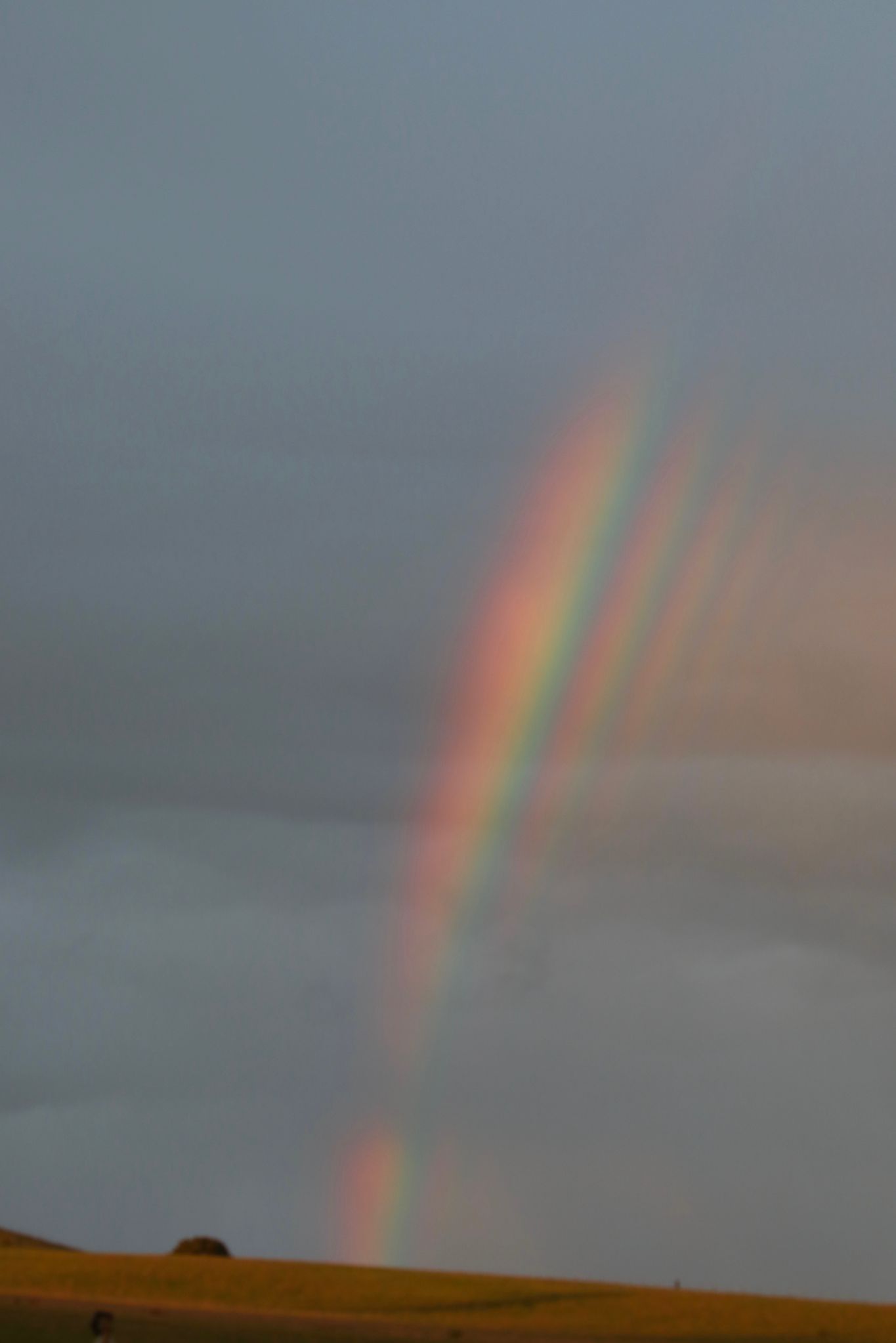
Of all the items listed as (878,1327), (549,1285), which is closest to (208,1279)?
(549,1285)

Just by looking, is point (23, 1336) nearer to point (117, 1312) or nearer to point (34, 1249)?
point (117, 1312)

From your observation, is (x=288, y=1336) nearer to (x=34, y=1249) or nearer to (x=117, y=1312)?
(x=117, y=1312)

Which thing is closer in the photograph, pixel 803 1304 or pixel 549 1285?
pixel 803 1304

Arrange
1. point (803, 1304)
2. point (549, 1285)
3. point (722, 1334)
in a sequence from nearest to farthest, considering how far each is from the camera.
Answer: point (722, 1334), point (803, 1304), point (549, 1285)

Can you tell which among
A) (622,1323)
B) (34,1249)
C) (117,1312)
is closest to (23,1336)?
(117,1312)

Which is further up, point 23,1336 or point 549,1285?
point 549,1285

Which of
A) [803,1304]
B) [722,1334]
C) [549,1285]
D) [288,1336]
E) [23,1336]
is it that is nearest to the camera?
[23,1336]
